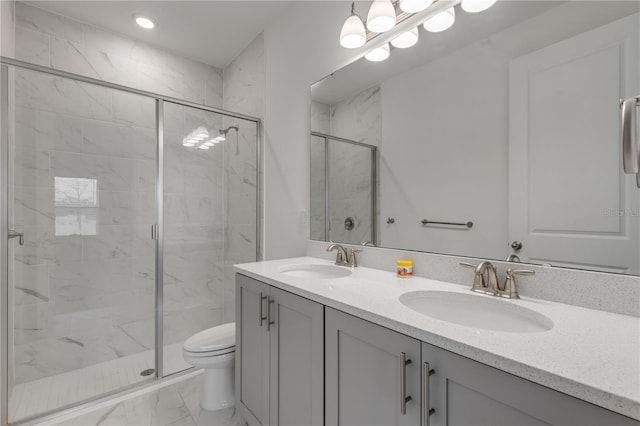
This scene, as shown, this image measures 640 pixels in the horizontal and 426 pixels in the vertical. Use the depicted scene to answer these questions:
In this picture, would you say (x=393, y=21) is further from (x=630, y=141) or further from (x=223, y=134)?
(x=223, y=134)

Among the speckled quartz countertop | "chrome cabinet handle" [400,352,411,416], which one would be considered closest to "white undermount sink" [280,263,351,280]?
the speckled quartz countertop

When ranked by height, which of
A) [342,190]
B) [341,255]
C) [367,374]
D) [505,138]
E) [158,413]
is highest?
[505,138]

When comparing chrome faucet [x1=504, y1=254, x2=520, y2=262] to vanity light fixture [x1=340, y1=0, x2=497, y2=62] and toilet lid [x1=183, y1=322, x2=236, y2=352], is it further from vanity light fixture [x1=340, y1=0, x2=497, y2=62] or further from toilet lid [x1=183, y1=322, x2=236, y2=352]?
toilet lid [x1=183, y1=322, x2=236, y2=352]

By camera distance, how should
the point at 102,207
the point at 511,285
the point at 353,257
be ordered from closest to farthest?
the point at 511,285
the point at 353,257
the point at 102,207

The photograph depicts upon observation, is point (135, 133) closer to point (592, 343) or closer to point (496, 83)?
point (496, 83)

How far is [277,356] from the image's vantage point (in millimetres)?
1267

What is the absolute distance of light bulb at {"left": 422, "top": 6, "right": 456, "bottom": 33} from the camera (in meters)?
1.26

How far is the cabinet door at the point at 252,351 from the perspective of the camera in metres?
1.35

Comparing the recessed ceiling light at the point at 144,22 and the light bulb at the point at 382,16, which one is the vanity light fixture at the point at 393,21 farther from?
the recessed ceiling light at the point at 144,22

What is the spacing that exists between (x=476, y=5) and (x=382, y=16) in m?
0.39

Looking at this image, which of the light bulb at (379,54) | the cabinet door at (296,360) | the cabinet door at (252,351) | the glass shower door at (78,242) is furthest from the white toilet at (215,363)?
the light bulb at (379,54)

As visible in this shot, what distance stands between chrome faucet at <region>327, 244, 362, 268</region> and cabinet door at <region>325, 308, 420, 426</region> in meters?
0.62

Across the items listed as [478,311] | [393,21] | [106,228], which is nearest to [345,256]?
[478,311]

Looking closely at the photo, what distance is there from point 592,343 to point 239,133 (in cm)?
251
